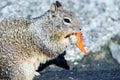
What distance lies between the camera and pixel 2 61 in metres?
8.77

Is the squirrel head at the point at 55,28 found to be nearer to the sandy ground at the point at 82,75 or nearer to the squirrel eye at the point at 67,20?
the squirrel eye at the point at 67,20

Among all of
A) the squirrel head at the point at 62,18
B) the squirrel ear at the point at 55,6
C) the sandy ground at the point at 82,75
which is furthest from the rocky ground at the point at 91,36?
the squirrel ear at the point at 55,6

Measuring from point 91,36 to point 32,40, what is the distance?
2.92 metres

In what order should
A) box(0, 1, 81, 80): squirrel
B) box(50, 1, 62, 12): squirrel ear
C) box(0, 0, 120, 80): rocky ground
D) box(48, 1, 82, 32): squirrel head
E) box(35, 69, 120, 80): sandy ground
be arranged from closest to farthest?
box(0, 1, 81, 80): squirrel
box(48, 1, 82, 32): squirrel head
box(50, 1, 62, 12): squirrel ear
box(35, 69, 120, 80): sandy ground
box(0, 0, 120, 80): rocky ground

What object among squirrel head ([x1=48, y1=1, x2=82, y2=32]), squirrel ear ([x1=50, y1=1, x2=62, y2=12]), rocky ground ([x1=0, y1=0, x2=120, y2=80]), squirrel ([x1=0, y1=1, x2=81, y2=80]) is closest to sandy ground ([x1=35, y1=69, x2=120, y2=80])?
rocky ground ([x1=0, y1=0, x2=120, y2=80])

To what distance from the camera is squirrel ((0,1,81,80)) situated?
8812 mm

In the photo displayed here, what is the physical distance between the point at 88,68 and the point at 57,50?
1.91 m

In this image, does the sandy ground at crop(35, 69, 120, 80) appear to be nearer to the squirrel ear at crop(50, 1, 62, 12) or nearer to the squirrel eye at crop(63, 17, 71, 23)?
the squirrel eye at crop(63, 17, 71, 23)

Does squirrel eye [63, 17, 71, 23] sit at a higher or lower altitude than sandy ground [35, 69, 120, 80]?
higher

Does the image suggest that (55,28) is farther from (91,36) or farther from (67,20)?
(91,36)

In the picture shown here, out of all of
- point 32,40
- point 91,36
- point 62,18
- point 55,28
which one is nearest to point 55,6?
point 62,18

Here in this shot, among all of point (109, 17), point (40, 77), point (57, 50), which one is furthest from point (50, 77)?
point (109, 17)

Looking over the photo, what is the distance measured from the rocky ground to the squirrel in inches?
38.7

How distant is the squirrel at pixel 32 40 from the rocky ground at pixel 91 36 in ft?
3.22
